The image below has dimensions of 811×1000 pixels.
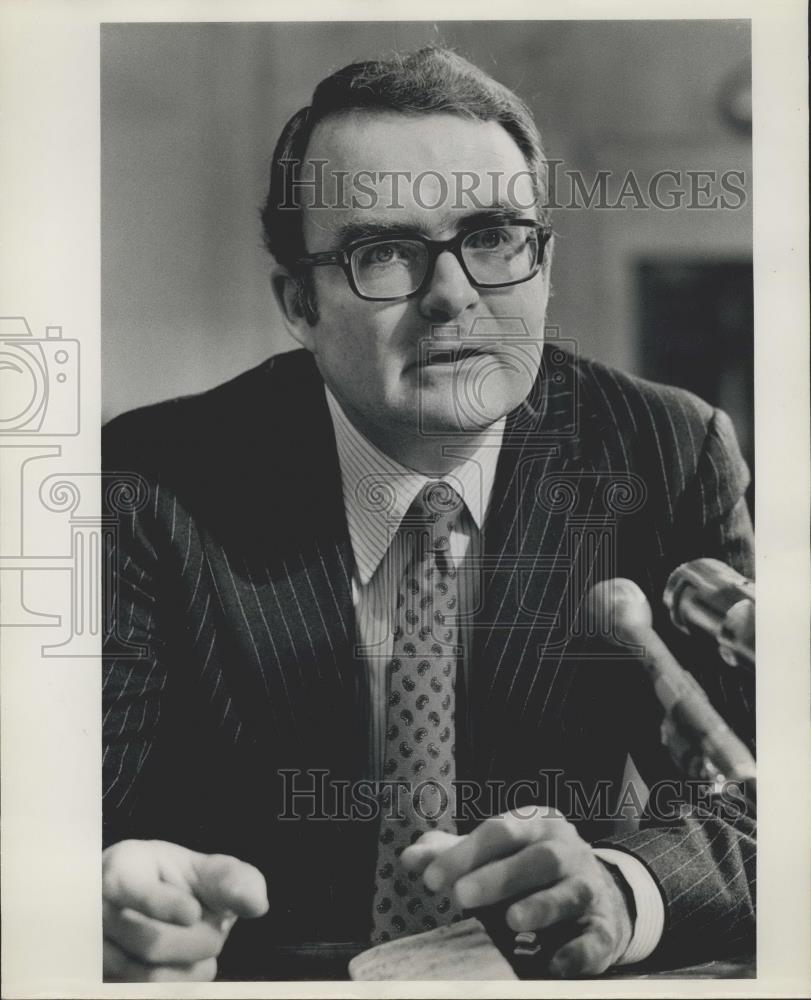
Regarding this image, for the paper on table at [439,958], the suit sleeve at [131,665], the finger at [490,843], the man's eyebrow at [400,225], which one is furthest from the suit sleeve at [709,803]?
the suit sleeve at [131,665]

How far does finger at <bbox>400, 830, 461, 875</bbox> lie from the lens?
1.79 meters

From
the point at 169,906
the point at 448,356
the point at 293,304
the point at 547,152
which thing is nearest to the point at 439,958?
the point at 169,906

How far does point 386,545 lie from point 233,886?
1.93ft

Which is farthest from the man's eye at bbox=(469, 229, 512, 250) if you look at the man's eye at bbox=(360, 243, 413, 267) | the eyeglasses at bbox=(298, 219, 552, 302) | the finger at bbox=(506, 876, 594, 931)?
the finger at bbox=(506, 876, 594, 931)

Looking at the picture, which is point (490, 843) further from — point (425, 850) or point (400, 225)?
point (400, 225)

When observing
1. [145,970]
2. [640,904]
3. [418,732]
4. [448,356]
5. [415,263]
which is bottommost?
[145,970]

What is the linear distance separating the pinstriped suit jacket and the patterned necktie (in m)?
0.03

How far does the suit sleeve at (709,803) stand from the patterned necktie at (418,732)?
0.97ft

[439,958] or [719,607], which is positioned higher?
[719,607]

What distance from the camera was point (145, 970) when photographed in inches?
71.1

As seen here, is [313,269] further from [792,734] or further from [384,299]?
[792,734]

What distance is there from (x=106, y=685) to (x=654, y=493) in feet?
3.04

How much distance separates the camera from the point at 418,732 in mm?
1780

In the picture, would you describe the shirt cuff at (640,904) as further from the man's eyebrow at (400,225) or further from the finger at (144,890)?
the man's eyebrow at (400,225)
